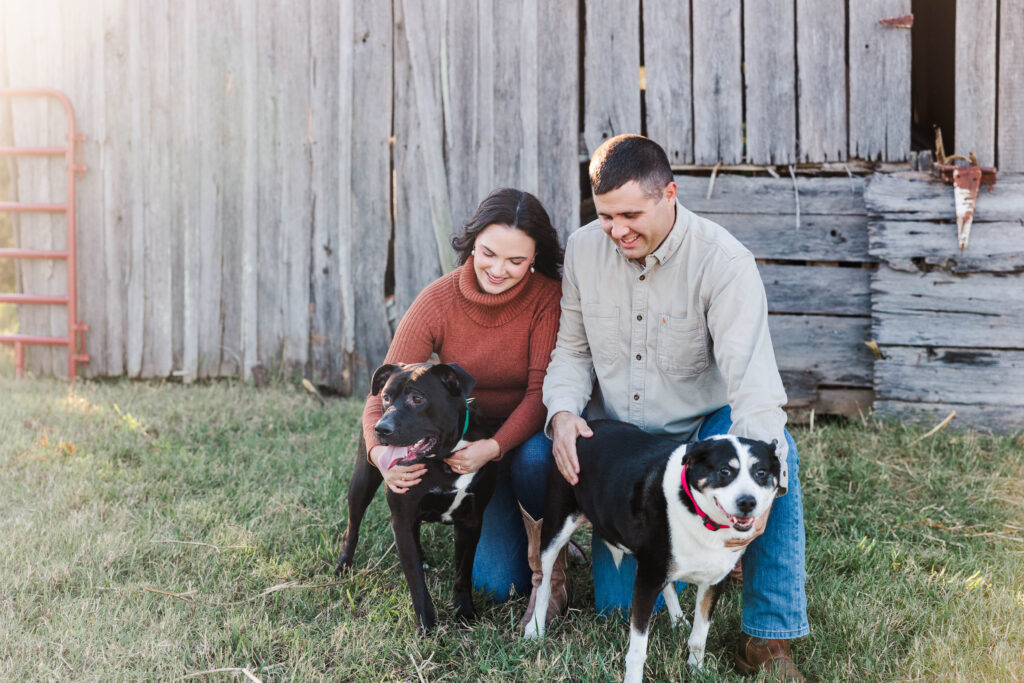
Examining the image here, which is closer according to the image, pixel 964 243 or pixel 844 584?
pixel 844 584

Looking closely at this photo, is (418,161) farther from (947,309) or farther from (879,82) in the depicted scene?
(947,309)

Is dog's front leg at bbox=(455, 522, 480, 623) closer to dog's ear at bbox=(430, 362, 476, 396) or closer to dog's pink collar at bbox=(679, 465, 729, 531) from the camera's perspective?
dog's ear at bbox=(430, 362, 476, 396)

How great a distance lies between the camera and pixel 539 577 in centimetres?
303

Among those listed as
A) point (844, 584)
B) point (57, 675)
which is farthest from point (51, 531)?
point (844, 584)

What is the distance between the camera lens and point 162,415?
17.4 ft

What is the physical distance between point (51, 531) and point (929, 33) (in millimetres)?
7168

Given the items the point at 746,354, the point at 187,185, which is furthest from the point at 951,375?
the point at 187,185

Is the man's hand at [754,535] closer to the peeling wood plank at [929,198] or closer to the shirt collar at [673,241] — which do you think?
the shirt collar at [673,241]

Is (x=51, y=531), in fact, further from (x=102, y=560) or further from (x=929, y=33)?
(x=929, y=33)

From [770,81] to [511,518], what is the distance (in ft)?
11.0

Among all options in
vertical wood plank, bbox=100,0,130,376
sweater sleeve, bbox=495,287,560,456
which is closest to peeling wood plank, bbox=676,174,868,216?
sweater sleeve, bbox=495,287,560,456

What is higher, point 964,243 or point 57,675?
point 964,243

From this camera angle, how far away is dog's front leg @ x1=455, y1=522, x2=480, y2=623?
3123 mm

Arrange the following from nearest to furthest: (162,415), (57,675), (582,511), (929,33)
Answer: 1. (57,675)
2. (582,511)
3. (162,415)
4. (929,33)
